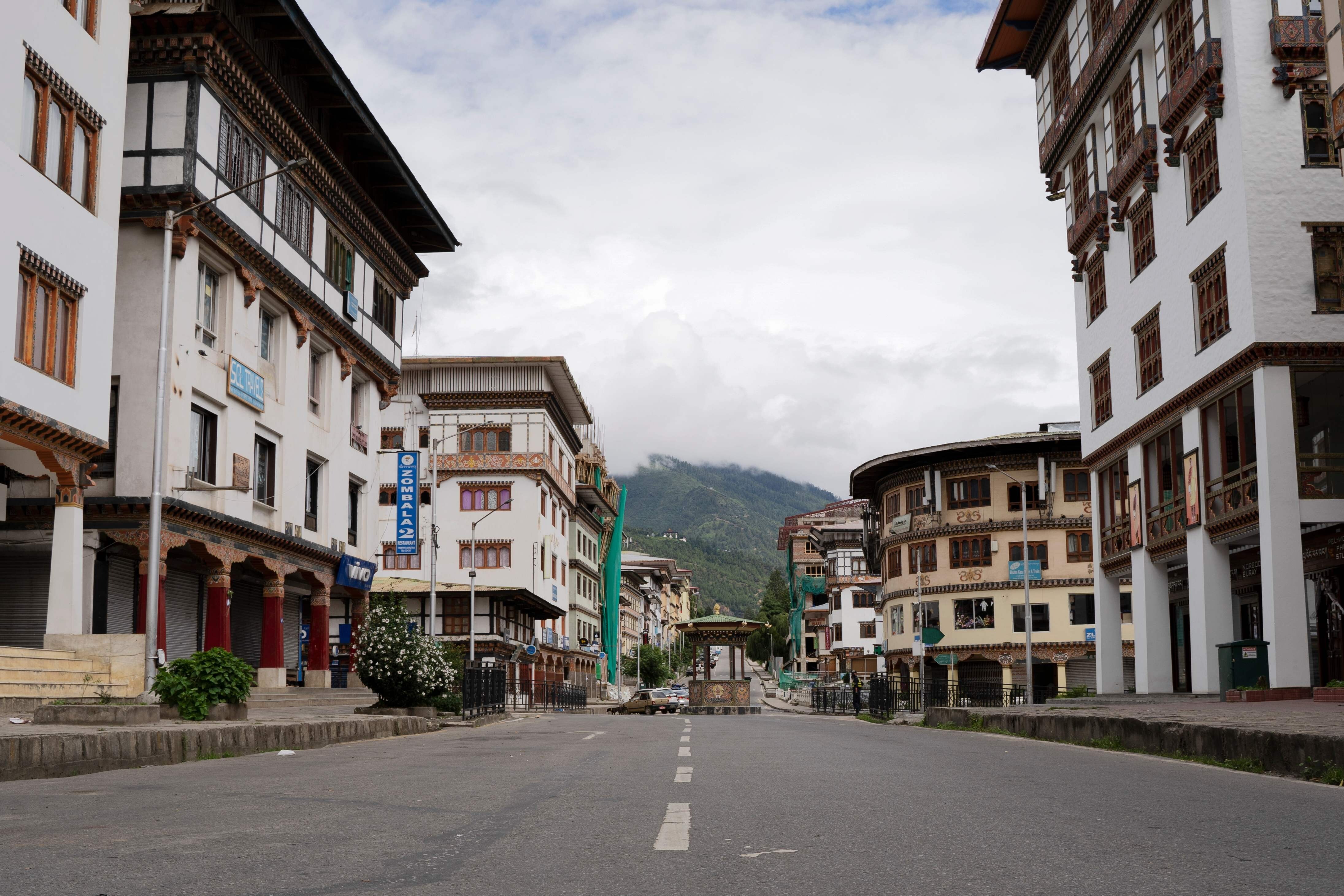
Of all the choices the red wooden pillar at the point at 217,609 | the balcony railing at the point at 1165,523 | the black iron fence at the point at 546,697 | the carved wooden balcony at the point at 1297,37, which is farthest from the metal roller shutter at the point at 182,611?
the carved wooden balcony at the point at 1297,37

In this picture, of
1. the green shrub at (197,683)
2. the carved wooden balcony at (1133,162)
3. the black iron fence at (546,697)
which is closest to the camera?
the green shrub at (197,683)

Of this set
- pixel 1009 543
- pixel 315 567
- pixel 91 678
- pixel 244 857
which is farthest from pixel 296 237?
pixel 1009 543

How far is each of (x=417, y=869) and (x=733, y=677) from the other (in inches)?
2200

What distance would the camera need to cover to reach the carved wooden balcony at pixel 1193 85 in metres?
28.2

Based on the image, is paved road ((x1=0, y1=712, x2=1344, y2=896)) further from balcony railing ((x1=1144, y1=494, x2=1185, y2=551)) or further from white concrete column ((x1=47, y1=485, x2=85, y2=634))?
balcony railing ((x1=1144, y1=494, x2=1185, y2=551))

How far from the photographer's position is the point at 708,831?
758cm

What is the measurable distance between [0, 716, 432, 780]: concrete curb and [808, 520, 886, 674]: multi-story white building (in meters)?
86.0

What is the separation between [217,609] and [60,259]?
10.4 meters

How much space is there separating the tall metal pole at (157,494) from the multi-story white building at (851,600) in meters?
83.5

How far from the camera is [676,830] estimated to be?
7562 mm

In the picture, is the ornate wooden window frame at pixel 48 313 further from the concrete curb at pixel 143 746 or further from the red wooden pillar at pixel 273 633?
the red wooden pillar at pixel 273 633

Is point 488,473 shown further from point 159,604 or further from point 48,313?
point 48,313

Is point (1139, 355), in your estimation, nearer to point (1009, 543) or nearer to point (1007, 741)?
point (1007, 741)

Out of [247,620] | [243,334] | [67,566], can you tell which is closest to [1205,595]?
[243,334]
